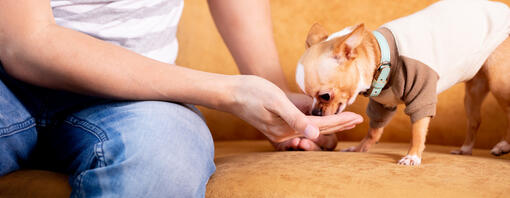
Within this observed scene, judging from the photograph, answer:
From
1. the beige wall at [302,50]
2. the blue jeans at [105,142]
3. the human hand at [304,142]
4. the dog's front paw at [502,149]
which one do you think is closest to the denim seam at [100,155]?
the blue jeans at [105,142]

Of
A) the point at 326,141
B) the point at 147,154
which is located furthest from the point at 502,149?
the point at 147,154

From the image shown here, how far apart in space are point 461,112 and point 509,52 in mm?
268

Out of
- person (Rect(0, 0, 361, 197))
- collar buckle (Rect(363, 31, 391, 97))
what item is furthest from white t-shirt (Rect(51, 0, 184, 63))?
collar buckle (Rect(363, 31, 391, 97))

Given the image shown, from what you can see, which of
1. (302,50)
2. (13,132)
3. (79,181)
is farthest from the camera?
(302,50)

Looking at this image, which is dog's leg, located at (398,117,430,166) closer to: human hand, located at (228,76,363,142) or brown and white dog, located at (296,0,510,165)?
brown and white dog, located at (296,0,510,165)

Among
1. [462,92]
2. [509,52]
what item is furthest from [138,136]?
[462,92]

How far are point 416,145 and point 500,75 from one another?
1.14 ft

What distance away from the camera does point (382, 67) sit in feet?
3.31

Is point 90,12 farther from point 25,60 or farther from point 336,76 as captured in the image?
point 336,76

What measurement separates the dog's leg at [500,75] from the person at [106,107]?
56 cm

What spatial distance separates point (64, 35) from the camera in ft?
2.19

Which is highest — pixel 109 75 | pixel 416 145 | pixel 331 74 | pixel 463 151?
pixel 109 75

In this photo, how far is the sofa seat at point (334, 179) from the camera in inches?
26.1

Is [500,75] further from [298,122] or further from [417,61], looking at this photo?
[298,122]
